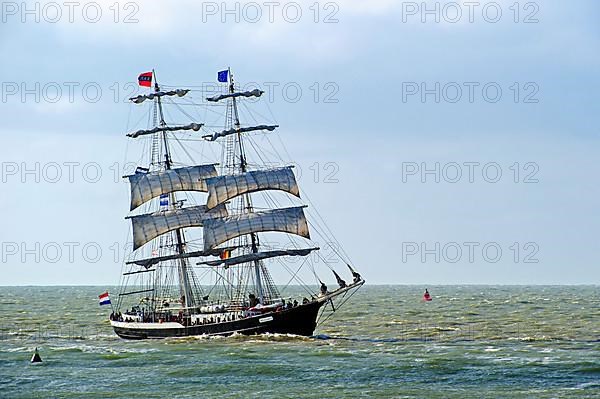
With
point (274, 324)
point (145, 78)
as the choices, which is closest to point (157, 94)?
point (145, 78)

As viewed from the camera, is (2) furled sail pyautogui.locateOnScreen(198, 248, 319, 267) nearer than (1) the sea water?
No

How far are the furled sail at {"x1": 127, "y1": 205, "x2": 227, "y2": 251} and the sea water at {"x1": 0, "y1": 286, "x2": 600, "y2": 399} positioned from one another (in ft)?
31.2

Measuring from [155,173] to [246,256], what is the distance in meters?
12.6

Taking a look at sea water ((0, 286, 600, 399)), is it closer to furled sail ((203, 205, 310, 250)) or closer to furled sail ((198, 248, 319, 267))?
furled sail ((198, 248, 319, 267))

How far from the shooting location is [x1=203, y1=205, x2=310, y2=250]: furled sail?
3354 inches

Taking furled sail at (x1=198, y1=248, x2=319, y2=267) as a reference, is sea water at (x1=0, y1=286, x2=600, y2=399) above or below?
below

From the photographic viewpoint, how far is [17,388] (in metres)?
54.8

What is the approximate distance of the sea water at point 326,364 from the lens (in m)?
53.1

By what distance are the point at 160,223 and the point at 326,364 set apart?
31474 millimetres

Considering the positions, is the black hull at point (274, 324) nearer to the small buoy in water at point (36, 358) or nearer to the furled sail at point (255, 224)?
the furled sail at point (255, 224)

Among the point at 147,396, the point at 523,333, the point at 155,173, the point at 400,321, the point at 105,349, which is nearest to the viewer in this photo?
the point at 147,396

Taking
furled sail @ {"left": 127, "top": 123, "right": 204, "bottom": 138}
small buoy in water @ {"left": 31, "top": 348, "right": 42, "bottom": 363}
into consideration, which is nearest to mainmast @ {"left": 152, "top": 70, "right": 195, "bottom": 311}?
furled sail @ {"left": 127, "top": 123, "right": 204, "bottom": 138}

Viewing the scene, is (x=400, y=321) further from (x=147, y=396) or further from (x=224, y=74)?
Result: (x=147, y=396)

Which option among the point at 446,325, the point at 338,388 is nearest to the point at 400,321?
the point at 446,325
